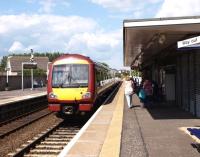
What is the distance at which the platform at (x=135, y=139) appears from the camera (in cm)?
974

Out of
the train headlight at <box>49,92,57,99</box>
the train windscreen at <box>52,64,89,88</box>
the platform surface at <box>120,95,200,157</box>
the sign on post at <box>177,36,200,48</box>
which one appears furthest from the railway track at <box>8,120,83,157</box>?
the sign on post at <box>177,36,200,48</box>

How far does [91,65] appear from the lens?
2002 centimetres

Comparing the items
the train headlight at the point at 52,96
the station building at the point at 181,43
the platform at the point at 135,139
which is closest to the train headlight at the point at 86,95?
the train headlight at the point at 52,96

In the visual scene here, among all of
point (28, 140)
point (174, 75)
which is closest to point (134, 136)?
point (28, 140)

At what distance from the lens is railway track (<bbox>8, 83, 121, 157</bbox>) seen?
1266 cm

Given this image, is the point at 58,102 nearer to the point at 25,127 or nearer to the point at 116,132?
the point at 25,127

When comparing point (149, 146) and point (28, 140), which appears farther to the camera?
point (28, 140)

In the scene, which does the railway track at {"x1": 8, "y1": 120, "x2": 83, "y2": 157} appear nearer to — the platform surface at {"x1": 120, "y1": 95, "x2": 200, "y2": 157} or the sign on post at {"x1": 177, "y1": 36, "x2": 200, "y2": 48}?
the platform surface at {"x1": 120, "y1": 95, "x2": 200, "y2": 157}

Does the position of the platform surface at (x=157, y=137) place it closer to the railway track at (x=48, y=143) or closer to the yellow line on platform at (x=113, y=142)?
the yellow line on platform at (x=113, y=142)

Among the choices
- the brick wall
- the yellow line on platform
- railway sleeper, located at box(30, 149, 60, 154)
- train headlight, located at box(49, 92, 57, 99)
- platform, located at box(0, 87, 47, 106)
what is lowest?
railway sleeper, located at box(30, 149, 60, 154)

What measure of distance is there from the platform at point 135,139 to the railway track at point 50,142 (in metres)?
0.91

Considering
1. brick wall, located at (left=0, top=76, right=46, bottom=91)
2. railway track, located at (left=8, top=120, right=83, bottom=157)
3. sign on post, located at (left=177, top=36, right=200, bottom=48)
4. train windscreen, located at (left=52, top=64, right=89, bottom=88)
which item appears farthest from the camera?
brick wall, located at (left=0, top=76, right=46, bottom=91)

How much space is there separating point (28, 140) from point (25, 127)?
391 cm

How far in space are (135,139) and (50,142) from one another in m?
3.82
